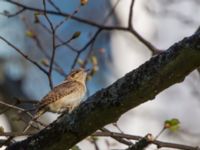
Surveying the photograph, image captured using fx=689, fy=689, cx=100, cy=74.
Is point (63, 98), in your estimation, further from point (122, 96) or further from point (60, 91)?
point (122, 96)

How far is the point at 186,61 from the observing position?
2.05m

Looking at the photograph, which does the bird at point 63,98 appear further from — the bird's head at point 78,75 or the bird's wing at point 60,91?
the bird's head at point 78,75

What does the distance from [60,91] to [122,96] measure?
2.02m

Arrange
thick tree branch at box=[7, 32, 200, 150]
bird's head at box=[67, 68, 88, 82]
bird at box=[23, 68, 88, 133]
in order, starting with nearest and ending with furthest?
thick tree branch at box=[7, 32, 200, 150]
bird at box=[23, 68, 88, 133]
bird's head at box=[67, 68, 88, 82]

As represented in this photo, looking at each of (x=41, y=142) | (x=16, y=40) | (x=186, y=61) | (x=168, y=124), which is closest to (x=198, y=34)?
(x=186, y=61)

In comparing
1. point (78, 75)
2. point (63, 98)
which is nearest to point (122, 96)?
point (63, 98)

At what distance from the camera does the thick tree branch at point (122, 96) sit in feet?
6.79

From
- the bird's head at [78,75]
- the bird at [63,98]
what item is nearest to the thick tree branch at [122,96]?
the bird at [63,98]

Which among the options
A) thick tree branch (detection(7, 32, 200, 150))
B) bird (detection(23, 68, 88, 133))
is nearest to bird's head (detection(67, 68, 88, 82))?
bird (detection(23, 68, 88, 133))

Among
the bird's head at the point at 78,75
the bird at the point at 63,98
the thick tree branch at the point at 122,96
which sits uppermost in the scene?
the bird's head at the point at 78,75

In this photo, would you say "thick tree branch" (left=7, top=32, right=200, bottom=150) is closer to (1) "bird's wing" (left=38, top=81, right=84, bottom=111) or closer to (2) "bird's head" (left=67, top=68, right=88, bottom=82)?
(1) "bird's wing" (left=38, top=81, right=84, bottom=111)

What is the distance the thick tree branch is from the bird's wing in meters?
1.59

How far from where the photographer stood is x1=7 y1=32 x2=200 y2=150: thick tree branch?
6.79 ft

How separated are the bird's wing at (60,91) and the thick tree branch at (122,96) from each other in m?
1.59
